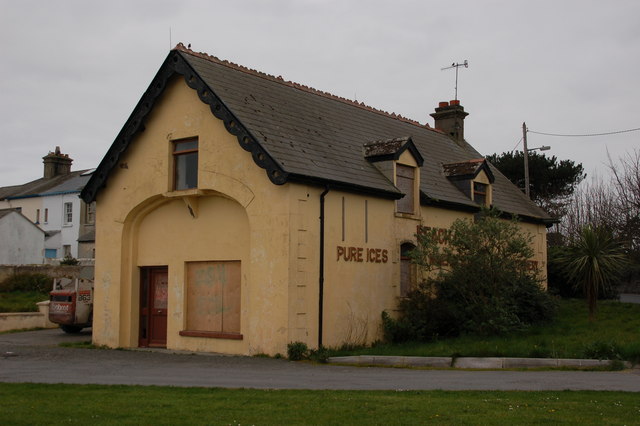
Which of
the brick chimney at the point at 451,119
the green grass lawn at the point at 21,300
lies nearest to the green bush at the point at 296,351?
the green grass lawn at the point at 21,300

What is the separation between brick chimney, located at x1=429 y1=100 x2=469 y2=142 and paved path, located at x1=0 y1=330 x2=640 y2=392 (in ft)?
57.3

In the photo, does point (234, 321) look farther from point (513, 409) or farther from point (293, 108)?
point (513, 409)

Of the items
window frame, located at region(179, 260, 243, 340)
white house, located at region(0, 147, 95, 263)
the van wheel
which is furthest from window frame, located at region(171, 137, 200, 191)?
white house, located at region(0, 147, 95, 263)

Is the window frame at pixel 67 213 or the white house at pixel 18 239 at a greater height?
the window frame at pixel 67 213

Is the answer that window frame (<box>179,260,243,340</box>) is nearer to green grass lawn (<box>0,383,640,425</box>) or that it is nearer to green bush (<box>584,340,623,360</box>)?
green grass lawn (<box>0,383,640,425</box>)

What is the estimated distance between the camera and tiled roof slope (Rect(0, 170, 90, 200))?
47.2 m

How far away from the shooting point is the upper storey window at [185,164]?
747 inches

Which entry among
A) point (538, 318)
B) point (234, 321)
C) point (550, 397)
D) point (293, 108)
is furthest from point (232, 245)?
point (550, 397)

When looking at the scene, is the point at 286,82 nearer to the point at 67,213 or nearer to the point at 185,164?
the point at 185,164

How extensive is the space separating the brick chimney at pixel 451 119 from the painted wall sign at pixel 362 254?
1259cm

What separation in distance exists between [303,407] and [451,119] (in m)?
23.3

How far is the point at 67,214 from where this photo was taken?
154 ft

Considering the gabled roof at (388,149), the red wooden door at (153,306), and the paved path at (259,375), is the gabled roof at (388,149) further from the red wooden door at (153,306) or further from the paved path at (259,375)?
the paved path at (259,375)

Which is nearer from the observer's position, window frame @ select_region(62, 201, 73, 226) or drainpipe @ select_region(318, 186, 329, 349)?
drainpipe @ select_region(318, 186, 329, 349)
